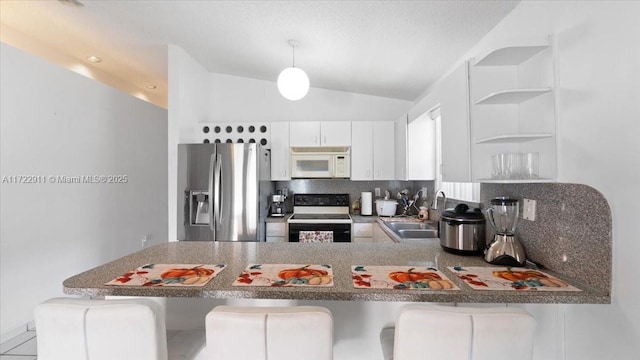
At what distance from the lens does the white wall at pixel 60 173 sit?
2348 millimetres

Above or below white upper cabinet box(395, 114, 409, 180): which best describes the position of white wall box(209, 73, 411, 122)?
above

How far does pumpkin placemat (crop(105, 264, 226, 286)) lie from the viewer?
3.58 feet

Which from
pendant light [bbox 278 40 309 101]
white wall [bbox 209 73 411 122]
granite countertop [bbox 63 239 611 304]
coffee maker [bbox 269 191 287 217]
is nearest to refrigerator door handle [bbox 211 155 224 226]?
coffee maker [bbox 269 191 287 217]

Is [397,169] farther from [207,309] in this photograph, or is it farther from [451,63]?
[207,309]

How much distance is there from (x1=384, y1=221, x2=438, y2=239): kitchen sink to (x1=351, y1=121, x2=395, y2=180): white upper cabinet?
67 centimetres

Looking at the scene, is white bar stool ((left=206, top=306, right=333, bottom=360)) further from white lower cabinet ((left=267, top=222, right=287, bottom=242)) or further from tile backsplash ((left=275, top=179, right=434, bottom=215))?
tile backsplash ((left=275, top=179, right=434, bottom=215))

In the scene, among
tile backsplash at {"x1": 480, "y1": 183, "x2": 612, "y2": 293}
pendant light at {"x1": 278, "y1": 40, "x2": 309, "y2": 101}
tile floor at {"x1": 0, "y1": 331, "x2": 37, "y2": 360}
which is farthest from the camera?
pendant light at {"x1": 278, "y1": 40, "x2": 309, "y2": 101}

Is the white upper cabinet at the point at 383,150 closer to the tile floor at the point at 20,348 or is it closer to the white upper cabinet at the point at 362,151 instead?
the white upper cabinet at the point at 362,151

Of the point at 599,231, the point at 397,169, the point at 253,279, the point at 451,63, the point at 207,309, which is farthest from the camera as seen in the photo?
the point at 397,169

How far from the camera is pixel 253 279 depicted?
112 cm

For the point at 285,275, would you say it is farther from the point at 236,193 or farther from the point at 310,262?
the point at 236,193

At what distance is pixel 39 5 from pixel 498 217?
155 inches

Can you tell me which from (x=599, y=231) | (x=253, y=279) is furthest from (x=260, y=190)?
(x=599, y=231)

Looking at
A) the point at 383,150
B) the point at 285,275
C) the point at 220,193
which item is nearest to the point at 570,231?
the point at 285,275
